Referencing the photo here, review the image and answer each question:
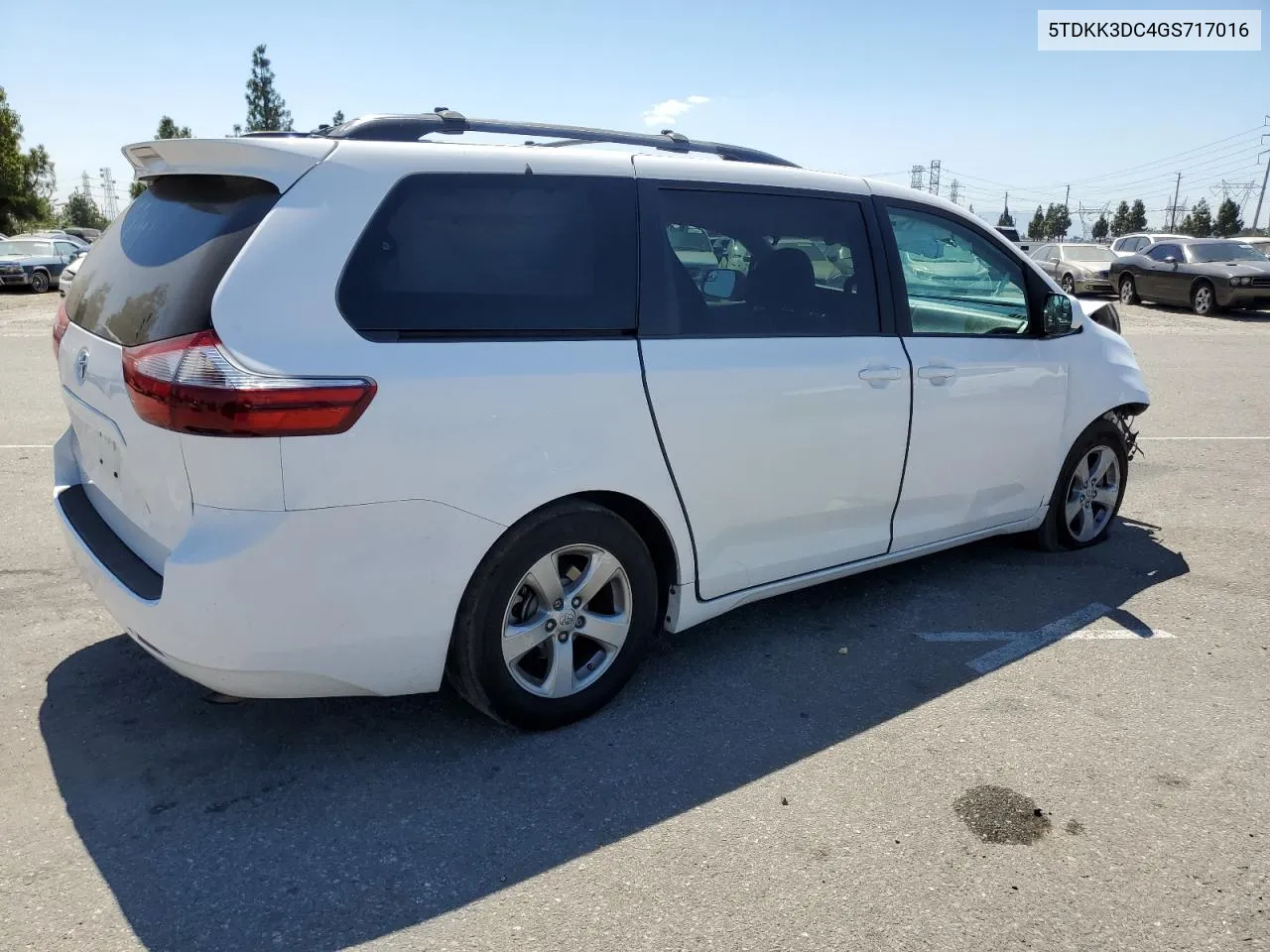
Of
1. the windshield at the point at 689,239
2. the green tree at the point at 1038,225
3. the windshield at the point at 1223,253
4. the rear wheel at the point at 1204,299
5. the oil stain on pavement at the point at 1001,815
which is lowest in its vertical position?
the oil stain on pavement at the point at 1001,815

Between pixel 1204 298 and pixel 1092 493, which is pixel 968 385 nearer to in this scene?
pixel 1092 493

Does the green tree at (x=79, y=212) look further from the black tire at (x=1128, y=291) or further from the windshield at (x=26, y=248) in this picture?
the black tire at (x=1128, y=291)

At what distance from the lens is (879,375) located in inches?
162

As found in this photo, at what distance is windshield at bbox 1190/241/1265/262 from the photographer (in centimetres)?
2264

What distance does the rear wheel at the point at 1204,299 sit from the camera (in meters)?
22.3

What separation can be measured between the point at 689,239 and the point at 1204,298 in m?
22.6

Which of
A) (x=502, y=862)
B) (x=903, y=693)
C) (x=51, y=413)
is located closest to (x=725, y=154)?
(x=903, y=693)

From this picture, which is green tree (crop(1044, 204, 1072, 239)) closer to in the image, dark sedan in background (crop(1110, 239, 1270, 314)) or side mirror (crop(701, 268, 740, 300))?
dark sedan in background (crop(1110, 239, 1270, 314))

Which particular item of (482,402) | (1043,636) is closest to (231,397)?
(482,402)

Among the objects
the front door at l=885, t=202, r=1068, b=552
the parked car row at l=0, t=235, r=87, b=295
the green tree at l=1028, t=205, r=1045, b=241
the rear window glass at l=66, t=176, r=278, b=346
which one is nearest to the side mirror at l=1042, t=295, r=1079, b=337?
the front door at l=885, t=202, r=1068, b=552

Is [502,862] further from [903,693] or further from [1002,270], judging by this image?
[1002,270]

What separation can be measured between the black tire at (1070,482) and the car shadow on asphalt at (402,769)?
3.08 ft

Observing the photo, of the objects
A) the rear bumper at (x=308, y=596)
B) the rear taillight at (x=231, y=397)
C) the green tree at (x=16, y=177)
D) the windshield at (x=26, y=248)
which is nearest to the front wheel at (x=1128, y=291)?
the rear bumper at (x=308, y=596)

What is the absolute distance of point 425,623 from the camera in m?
3.08
